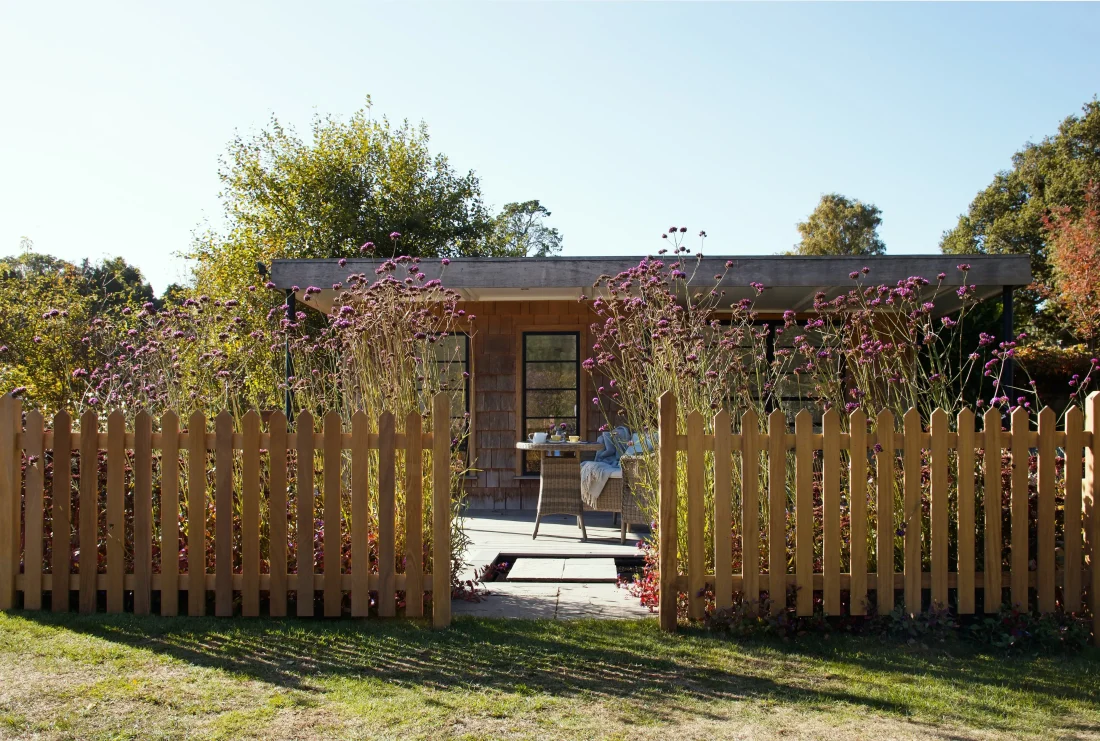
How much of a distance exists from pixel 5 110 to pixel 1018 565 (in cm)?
1035

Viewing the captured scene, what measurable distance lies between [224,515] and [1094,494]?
3946 mm

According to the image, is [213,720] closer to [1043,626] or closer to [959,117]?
[1043,626]

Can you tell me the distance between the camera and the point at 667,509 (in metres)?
3.96

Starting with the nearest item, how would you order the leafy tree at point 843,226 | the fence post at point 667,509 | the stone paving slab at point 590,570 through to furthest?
the fence post at point 667,509 < the stone paving slab at point 590,570 < the leafy tree at point 843,226

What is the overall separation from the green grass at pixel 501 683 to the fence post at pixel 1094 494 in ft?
0.79

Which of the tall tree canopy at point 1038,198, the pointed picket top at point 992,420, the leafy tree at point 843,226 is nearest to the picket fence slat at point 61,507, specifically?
the pointed picket top at point 992,420

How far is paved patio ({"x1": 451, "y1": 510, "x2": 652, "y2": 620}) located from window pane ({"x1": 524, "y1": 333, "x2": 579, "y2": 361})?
5.67 ft

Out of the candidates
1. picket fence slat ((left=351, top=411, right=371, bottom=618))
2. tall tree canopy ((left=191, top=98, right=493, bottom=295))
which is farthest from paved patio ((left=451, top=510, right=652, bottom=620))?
tall tree canopy ((left=191, top=98, right=493, bottom=295))

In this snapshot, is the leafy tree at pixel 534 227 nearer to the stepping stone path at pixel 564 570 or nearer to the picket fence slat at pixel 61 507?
the stepping stone path at pixel 564 570

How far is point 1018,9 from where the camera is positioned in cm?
684

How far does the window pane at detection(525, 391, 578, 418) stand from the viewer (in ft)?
31.6

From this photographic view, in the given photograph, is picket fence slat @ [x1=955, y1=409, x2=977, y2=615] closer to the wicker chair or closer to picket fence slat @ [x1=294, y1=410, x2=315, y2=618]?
picket fence slat @ [x1=294, y1=410, x2=315, y2=618]

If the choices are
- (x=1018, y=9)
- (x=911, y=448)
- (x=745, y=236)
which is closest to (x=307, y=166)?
(x=745, y=236)

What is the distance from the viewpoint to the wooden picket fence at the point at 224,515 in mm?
4027
